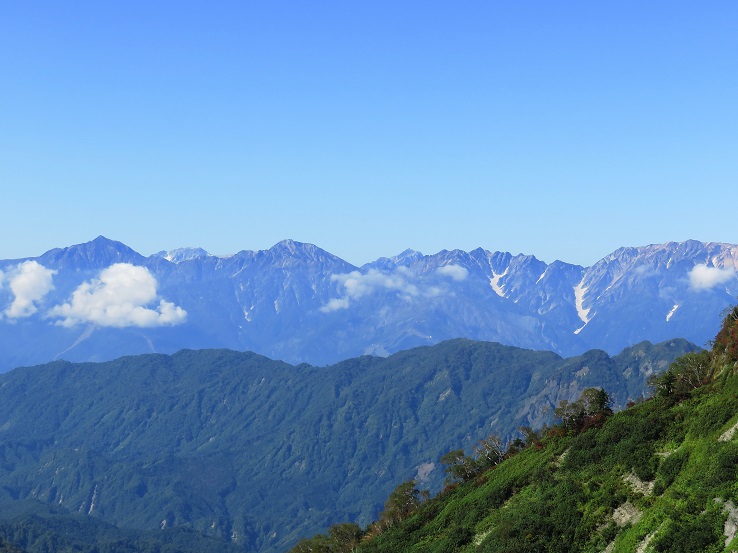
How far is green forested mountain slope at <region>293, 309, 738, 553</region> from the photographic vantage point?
97.6 meters

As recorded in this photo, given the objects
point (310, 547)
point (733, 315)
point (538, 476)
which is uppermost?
point (733, 315)

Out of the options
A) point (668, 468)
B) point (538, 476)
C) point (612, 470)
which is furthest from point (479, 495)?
point (668, 468)

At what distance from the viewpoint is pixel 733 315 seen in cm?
14975

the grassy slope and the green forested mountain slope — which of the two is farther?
the green forested mountain slope

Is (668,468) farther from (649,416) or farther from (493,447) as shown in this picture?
(493,447)

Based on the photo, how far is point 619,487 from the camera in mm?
116125

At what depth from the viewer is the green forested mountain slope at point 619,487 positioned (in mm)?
97562

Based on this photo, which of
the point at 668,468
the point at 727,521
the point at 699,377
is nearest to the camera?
the point at 727,521

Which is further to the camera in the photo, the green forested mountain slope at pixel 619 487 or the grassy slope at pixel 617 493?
the green forested mountain slope at pixel 619 487

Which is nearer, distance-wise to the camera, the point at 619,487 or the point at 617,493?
the point at 617,493

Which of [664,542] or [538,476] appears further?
[538,476]

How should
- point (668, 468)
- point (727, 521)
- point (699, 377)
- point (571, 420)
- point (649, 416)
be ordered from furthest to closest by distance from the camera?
point (571, 420), point (699, 377), point (649, 416), point (668, 468), point (727, 521)

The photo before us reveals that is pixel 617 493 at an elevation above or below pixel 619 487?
below

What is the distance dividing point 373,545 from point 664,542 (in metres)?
73.0
